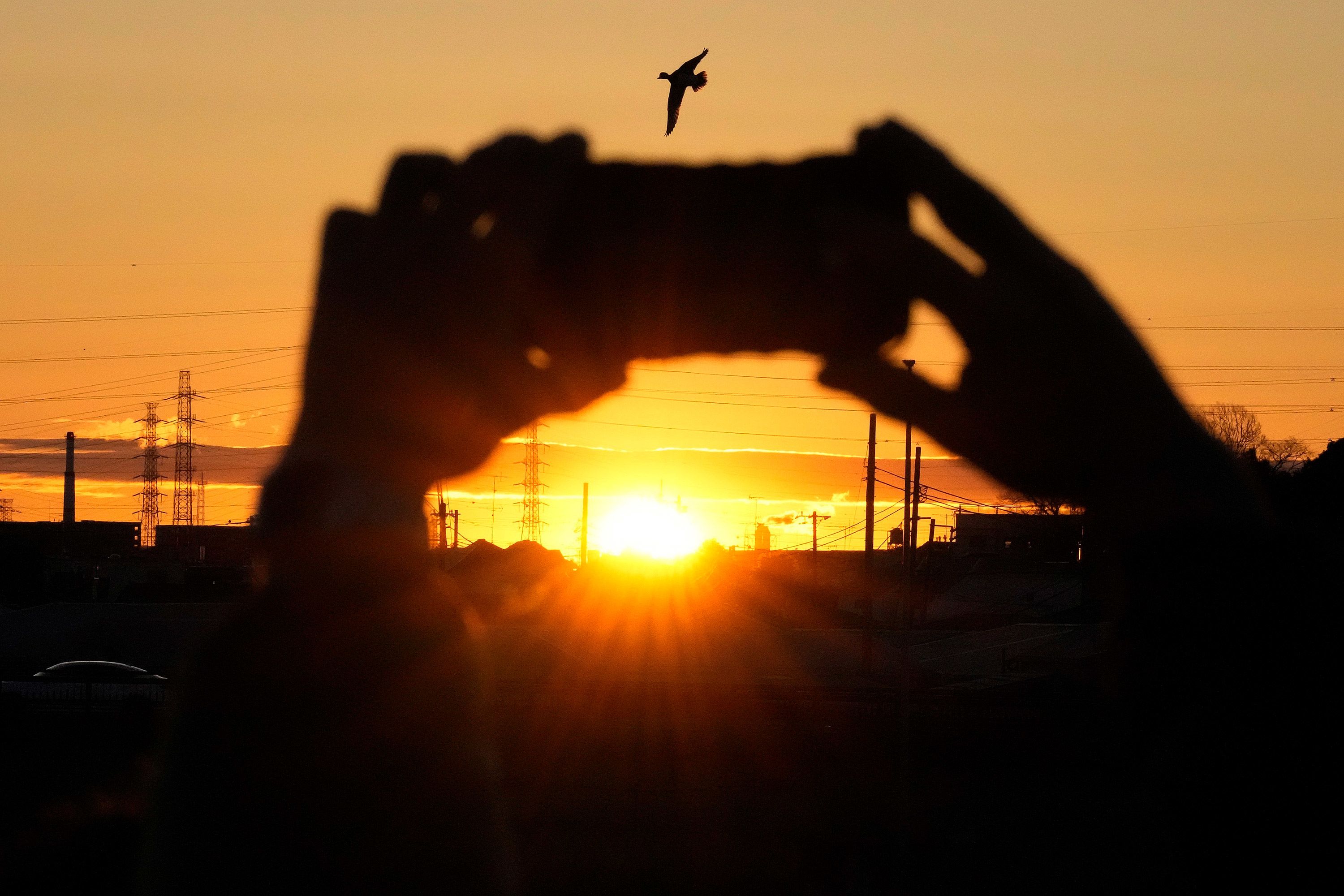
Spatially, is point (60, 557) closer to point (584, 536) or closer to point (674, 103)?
point (584, 536)

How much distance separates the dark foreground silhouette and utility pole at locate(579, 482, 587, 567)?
40230 mm

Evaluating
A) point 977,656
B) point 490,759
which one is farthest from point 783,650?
point 490,759

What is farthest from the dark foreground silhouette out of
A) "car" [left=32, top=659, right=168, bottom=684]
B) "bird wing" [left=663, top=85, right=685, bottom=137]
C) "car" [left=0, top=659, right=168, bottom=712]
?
"car" [left=32, top=659, right=168, bottom=684]

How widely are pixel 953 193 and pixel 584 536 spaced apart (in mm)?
41962

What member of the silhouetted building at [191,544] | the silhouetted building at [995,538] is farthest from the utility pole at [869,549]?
the silhouetted building at [191,544]

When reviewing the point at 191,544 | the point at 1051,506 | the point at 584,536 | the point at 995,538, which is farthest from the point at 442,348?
the point at 995,538

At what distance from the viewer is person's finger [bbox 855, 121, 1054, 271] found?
33.6 inches

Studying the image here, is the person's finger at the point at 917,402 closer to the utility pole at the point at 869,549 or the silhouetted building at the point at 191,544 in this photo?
the utility pole at the point at 869,549

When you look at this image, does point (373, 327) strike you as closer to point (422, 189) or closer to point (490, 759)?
point (422, 189)

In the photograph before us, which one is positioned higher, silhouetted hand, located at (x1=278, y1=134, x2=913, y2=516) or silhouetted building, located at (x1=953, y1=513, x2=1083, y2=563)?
silhouetted hand, located at (x1=278, y1=134, x2=913, y2=516)

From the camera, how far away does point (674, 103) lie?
4.30 ft

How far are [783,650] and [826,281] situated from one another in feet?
105

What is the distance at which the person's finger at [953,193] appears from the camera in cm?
85

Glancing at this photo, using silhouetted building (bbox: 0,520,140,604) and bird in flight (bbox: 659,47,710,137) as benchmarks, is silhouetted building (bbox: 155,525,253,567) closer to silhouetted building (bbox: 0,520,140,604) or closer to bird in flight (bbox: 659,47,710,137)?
silhouetted building (bbox: 0,520,140,604)
